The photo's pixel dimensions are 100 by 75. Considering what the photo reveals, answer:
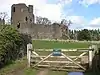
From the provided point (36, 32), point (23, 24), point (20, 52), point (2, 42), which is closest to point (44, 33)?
point (36, 32)

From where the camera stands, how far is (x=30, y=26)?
3206 inches

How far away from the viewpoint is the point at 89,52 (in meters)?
17.7

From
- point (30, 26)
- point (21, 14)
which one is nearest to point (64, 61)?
point (30, 26)

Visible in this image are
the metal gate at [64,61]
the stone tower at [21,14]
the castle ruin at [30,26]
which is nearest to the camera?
the metal gate at [64,61]

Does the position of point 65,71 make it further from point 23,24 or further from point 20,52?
point 23,24

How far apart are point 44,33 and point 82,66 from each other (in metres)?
61.2

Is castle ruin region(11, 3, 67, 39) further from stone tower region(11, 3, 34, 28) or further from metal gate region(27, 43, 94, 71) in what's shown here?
metal gate region(27, 43, 94, 71)

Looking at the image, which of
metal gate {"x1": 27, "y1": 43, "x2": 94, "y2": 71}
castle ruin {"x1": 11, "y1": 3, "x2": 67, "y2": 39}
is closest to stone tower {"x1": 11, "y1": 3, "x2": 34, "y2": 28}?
castle ruin {"x1": 11, "y1": 3, "x2": 67, "y2": 39}

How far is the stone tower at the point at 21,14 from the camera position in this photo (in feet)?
275

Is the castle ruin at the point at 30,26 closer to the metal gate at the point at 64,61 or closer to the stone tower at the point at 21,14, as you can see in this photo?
the stone tower at the point at 21,14

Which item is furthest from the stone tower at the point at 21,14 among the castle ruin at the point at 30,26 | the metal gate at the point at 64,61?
the metal gate at the point at 64,61

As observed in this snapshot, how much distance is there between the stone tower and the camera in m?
83.9

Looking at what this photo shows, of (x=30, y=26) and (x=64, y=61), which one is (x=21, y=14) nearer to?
(x=30, y=26)

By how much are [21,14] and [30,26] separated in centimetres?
563
